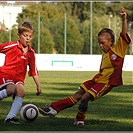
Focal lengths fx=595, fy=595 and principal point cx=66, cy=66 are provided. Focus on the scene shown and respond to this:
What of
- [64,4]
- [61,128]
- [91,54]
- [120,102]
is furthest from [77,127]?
[64,4]

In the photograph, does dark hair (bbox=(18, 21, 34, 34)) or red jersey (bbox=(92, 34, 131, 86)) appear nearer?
red jersey (bbox=(92, 34, 131, 86))

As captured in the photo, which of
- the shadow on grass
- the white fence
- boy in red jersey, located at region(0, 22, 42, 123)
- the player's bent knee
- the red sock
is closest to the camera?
the shadow on grass

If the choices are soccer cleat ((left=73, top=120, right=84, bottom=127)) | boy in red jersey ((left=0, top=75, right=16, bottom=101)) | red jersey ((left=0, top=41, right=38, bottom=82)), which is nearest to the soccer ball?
boy in red jersey ((left=0, top=75, right=16, bottom=101))

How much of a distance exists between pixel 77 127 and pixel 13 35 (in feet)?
111

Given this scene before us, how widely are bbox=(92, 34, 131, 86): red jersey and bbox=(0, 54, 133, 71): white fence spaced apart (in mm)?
30210

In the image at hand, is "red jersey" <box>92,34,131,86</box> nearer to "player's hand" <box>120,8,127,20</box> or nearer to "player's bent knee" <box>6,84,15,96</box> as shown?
"player's hand" <box>120,8,127,20</box>

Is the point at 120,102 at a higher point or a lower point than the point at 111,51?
lower

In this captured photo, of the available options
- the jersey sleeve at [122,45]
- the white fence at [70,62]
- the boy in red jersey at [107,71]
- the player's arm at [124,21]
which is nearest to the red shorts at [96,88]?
the boy in red jersey at [107,71]

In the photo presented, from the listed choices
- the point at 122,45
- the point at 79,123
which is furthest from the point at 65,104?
the point at 122,45

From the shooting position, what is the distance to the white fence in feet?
130

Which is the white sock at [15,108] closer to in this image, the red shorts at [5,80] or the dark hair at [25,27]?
the red shorts at [5,80]

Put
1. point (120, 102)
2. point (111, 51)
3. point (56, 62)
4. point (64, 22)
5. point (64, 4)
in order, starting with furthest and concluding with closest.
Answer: point (64, 4)
point (64, 22)
point (56, 62)
point (120, 102)
point (111, 51)

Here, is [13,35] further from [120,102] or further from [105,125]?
[105,125]

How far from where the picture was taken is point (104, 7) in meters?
89.6
